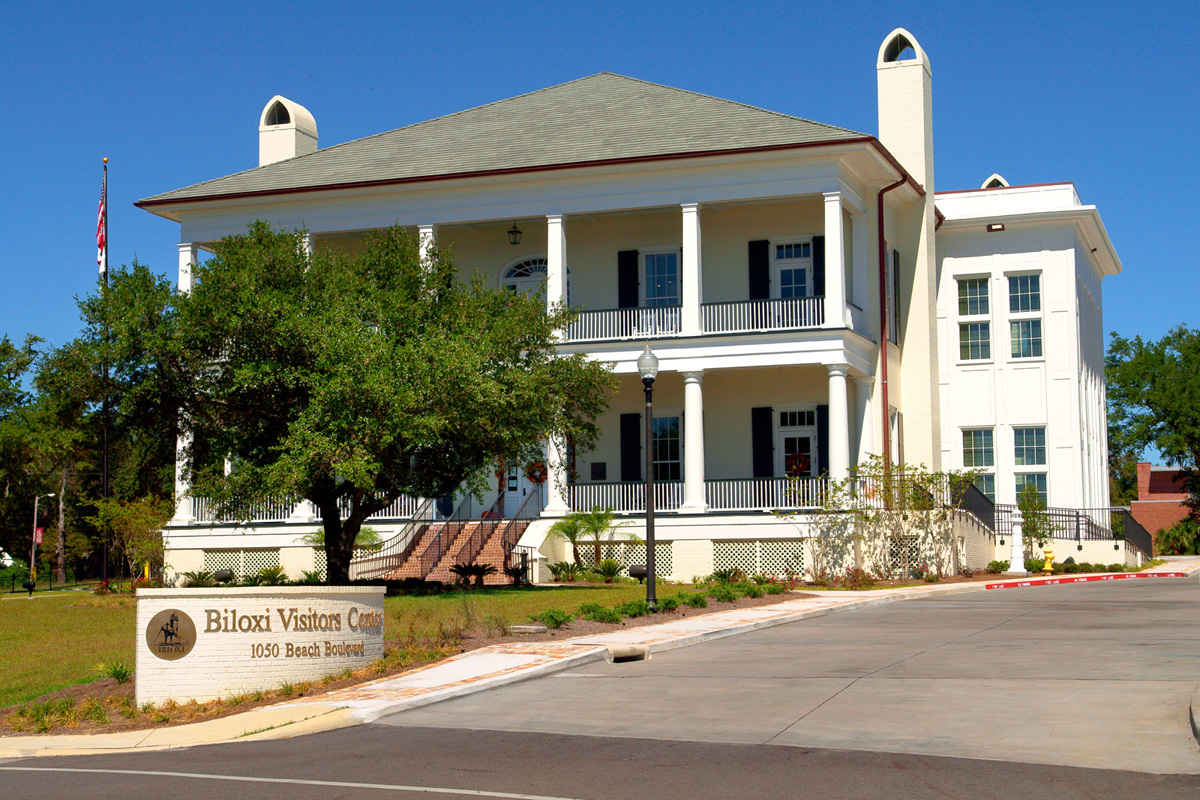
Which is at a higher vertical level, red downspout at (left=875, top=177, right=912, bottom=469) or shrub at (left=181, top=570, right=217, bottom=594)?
red downspout at (left=875, top=177, right=912, bottom=469)

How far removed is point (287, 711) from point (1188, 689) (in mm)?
7597

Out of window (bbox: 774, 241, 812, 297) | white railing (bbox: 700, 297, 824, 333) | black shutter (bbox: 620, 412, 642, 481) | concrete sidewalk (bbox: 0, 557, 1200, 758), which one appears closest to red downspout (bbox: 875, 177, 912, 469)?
window (bbox: 774, 241, 812, 297)

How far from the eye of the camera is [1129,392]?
5828cm

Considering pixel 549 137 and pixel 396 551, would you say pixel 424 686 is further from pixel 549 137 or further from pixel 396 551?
pixel 549 137

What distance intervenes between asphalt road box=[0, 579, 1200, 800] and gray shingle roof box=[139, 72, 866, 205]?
17.6 metres

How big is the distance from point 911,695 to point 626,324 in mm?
19967

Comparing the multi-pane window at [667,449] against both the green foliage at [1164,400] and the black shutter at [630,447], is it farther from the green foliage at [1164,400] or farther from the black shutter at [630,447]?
the green foliage at [1164,400]

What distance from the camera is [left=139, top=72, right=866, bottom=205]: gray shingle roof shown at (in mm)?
30141

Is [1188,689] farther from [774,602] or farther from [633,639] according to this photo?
[774,602]

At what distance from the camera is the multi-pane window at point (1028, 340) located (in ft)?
126

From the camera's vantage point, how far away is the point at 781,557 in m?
28.5

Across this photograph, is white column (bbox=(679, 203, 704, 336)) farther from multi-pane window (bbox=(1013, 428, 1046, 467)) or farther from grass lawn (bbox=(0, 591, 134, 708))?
multi-pane window (bbox=(1013, 428, 1046, 467))

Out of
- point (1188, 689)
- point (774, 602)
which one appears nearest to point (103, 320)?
point (774, 602)

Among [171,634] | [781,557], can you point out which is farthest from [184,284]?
[171,634]
